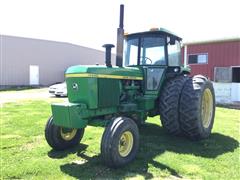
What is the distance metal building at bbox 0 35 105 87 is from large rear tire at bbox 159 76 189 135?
2362 centimetres

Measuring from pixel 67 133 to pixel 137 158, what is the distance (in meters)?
1.46

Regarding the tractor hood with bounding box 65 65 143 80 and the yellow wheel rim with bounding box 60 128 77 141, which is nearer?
the tractor hood with bounding box 65 65 143 80

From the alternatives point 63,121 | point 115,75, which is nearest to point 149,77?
point 115,75

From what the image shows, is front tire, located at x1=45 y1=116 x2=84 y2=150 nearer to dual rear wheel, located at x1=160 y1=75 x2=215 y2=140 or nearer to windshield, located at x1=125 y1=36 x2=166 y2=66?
dual rear wheel, located at x1=160 y1=75 x2=215 y2=140

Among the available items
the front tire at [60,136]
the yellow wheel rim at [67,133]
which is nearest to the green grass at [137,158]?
the front tire at [60,136]

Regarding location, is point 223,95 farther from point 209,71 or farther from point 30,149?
point 30,149

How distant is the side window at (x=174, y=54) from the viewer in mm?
6911

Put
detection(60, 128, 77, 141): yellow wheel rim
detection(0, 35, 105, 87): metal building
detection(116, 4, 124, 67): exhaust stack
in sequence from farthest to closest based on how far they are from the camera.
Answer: detection(0, 35, 105, 87): metal building
detection(116, 4, 124, 67): exhaust stack
detection(60, 128, 77, 141): yellow wheel rim

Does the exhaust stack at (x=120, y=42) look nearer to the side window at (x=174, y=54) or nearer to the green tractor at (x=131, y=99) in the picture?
the green tractor at (x=131, y=99)

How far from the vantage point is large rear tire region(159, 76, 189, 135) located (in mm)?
6238

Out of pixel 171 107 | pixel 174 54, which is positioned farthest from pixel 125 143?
pixel 174 54

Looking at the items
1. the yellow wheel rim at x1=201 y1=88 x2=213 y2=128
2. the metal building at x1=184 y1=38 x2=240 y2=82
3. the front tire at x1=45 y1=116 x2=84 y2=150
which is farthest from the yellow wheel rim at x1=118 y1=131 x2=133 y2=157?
the metal building at x1=184 y1=38 x2=240 y2=82

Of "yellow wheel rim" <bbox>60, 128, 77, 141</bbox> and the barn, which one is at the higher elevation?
the barn

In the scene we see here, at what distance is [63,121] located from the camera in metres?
5.10
